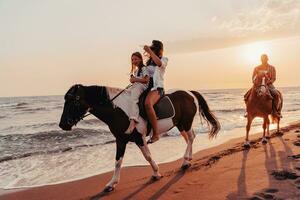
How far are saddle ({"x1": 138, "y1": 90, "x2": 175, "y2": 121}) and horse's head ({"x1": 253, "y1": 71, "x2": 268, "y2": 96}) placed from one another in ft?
11.7

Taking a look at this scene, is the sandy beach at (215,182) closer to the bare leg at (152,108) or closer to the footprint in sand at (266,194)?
the footprint in sand at (266,194)

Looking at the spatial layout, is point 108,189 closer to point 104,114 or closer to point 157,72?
point 104,114

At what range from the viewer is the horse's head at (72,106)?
6.83 meters

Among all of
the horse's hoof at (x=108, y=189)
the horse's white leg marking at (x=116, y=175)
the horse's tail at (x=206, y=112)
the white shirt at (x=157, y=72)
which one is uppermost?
the white shirt at (x=157, y=72)

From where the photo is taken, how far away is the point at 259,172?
6562 mm

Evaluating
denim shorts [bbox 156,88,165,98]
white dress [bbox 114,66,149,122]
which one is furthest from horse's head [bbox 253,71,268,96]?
white dress [bbox 114,66,149,122]

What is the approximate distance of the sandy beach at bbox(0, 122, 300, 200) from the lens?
560 centimetres

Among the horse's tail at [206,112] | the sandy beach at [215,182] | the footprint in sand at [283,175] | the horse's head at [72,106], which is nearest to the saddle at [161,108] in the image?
the horse's head at [72,106]

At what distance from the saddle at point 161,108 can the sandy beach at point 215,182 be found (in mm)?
1219

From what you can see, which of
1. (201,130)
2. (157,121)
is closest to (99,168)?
(157,121)

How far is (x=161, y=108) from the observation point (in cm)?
769

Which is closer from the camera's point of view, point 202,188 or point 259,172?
point 202,188

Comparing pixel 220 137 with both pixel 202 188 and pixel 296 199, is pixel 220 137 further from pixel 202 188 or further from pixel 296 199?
pixel 296 199

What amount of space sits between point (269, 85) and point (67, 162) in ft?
21.0
